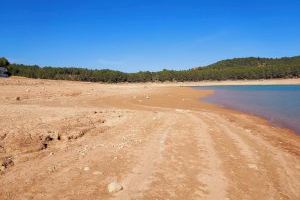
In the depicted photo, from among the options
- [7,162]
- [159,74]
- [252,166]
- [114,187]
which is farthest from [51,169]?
[159,74]

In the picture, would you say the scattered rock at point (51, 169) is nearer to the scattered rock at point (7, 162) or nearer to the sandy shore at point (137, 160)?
the sandy shore at point (137, 160)

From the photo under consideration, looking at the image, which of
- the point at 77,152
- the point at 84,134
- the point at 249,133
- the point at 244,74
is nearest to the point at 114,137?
the point at 84,134

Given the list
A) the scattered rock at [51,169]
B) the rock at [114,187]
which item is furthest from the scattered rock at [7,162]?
the rock at [114,187]

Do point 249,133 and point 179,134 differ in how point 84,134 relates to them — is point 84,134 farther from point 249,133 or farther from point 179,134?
point 249,133

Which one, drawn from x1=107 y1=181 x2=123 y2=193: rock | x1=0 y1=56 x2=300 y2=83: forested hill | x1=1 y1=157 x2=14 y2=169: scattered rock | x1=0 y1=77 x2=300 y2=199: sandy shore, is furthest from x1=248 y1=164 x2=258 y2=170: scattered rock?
x1=0 y1=56 x2=300 y2=83: forested hill

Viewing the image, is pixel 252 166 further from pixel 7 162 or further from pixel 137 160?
pixel 7 162

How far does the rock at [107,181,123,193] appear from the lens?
25.0 feet

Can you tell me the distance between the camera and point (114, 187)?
7676 millimetres

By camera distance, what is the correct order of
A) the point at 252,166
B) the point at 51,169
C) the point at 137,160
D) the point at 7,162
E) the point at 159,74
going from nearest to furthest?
the point at 51,169, the point at 7,162, the point at 137,160, the point at 252,166, the point at 159,74

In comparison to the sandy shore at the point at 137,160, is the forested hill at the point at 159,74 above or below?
above

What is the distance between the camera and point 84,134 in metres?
13.5

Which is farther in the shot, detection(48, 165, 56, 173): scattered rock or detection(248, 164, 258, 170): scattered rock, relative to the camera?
detection(248, 164, 258, 170): scattered rock

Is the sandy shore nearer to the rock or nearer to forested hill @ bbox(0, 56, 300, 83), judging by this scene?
the rock

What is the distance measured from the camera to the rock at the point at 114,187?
7612 millimetres
